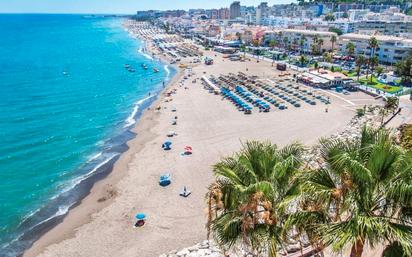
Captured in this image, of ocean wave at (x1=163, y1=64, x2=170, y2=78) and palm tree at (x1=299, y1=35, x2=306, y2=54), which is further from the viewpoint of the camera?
palm tree at (x1=299, y1=35, x2=306, y2=54)

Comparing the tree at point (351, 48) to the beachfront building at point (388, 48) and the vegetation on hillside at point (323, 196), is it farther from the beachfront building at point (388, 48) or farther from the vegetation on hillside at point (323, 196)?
the vegetation on hillside at point (323, 196)

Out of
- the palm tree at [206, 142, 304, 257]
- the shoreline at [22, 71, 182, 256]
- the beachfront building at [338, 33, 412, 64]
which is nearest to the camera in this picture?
the palm tree at [206, 142, 304, 257]

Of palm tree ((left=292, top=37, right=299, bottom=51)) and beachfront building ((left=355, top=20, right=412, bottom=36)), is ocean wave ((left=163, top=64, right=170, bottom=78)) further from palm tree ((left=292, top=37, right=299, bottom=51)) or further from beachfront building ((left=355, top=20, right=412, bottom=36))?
beachfront building ((left=355, top=20, right=412, bottom=36))

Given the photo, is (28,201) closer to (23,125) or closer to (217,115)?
(23,125)

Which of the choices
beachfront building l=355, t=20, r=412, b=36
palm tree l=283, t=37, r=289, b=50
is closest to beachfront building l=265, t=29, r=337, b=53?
palm tree l=283, t=37, r=289, b=50

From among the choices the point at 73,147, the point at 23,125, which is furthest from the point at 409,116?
the point at 23,125

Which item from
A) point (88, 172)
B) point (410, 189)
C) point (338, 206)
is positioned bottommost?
point (88, 172)

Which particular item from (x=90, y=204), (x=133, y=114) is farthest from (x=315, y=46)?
(x=90, y=204)
